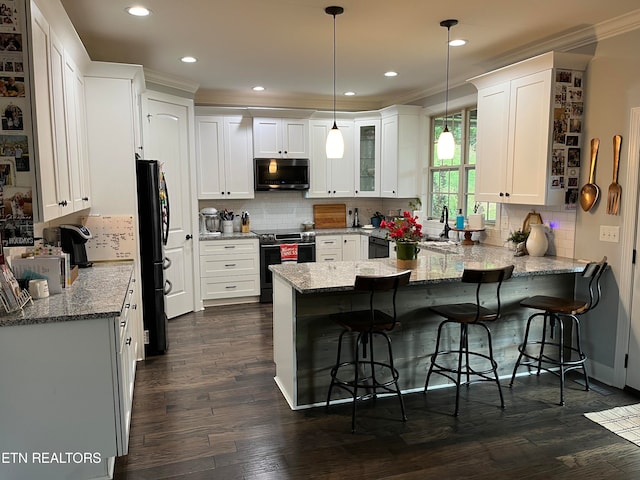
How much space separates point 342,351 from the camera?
324 cm

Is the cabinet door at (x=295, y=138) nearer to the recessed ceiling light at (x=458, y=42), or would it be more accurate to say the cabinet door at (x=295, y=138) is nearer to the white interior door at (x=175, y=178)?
the white interior door at (x=175, y=178)

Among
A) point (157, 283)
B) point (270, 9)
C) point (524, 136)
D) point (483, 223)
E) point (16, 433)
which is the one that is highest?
point (270, 9)

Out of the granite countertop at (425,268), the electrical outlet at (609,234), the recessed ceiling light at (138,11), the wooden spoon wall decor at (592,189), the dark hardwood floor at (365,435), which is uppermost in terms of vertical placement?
the recessed ceiling light at (138,11)

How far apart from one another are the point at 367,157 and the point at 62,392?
501 centimetres

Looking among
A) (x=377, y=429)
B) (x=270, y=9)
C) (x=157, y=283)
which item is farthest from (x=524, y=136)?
(x=157, y=283)

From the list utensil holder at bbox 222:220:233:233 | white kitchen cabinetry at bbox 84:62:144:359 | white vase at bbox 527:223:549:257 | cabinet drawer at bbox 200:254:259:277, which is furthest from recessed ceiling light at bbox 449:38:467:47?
utensil holder at bbox 222:220:233:233

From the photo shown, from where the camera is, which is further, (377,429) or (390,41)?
(390,41)

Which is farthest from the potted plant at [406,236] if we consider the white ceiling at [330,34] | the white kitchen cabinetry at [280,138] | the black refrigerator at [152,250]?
the white kitchen cabinetry at [280,138]

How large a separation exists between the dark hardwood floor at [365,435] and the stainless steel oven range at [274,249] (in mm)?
2176

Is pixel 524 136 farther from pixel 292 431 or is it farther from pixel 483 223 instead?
pixel 292 431

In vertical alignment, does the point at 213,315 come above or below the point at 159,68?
below

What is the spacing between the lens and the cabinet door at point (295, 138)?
6145 millimetres

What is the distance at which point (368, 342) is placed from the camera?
10.7 feet

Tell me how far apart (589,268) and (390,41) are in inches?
91.1
